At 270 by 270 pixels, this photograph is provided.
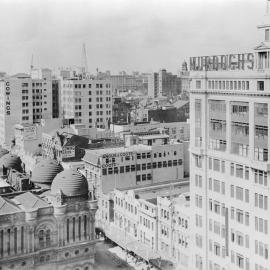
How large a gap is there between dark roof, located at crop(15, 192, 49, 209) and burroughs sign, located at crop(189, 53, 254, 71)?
74.5 feet

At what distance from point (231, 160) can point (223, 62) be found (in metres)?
8.61

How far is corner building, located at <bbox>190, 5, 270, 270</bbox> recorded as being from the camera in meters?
40.4

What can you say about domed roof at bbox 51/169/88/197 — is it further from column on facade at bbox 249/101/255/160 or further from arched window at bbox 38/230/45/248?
column on facade at bbox 249/101/255/160

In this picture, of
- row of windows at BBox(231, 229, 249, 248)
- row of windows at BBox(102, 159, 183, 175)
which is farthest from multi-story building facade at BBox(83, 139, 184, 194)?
row of windows at BBox(231, 229, 249, 248)

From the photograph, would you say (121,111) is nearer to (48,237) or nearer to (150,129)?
(150,129)

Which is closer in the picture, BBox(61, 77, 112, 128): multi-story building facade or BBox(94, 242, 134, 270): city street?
BBox(94, 242, 134, 270): city street

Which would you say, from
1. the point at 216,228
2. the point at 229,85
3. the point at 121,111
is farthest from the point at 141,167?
the point at 121,111

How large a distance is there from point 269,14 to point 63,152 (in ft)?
209

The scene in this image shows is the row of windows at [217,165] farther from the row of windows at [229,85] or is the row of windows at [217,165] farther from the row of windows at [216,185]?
the row of windows at [229,85]

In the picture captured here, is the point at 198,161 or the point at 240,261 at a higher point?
the point at 198,161

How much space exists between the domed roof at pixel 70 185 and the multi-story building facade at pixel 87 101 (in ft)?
235

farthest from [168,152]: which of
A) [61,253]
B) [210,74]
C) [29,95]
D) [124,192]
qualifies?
[29,95]

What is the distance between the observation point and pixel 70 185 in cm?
5956

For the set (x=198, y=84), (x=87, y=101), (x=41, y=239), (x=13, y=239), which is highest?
(x=87, y=101)
